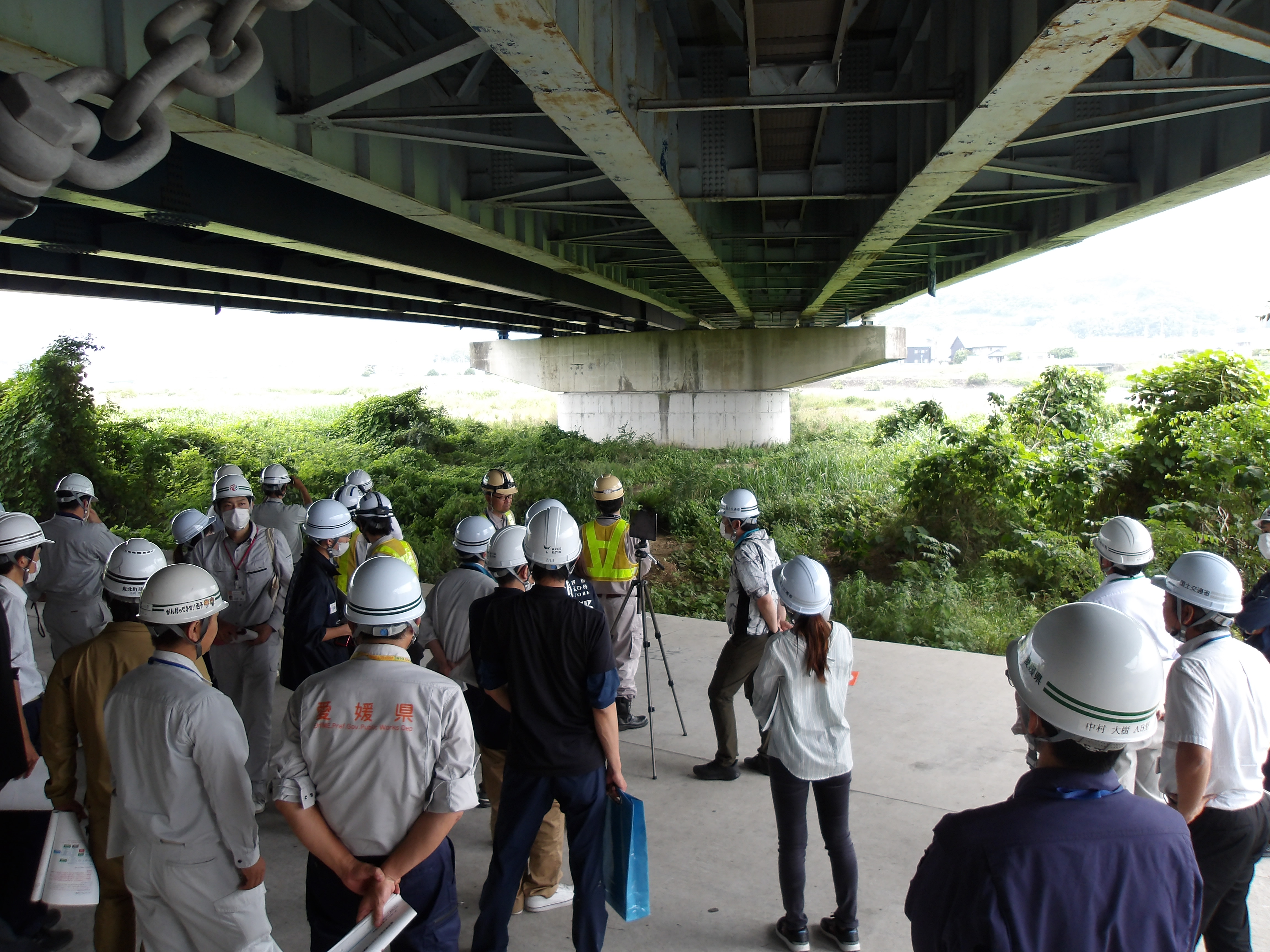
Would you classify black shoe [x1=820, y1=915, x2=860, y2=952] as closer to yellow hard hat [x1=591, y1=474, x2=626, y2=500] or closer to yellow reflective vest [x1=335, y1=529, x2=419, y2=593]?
yellow reflective vest [x1=335, y1=529, x2=419, y2=593]

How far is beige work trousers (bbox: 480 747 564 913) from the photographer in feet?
13.9

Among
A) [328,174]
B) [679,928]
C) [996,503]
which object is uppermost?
[328,174]

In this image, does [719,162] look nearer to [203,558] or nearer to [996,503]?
[203,558]

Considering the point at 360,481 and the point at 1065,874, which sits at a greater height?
the point at 360,481

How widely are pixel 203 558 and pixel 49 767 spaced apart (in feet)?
7.43

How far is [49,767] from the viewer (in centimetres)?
341

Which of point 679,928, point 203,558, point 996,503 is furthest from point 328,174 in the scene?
point 996,503

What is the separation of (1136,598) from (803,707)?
6.49 ft

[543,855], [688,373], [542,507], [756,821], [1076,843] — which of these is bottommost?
[756,821]

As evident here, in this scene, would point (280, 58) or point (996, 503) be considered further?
point (996, 503)

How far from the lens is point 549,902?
4.27 m

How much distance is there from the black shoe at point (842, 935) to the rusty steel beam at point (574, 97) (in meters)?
4.43

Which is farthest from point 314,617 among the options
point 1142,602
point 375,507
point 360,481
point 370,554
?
point 1142,602

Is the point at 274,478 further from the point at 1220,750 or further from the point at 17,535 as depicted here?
the point at 1220,750
